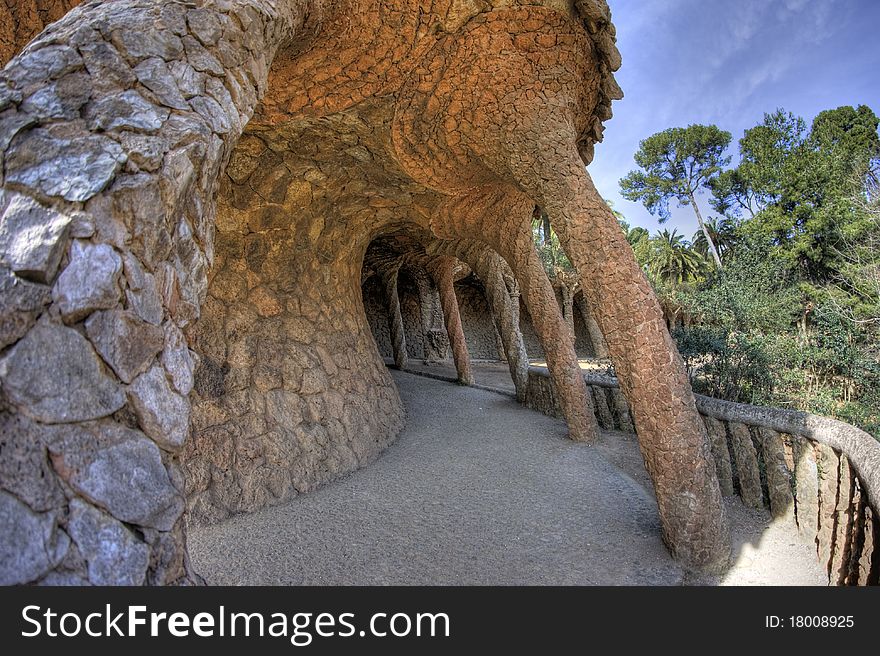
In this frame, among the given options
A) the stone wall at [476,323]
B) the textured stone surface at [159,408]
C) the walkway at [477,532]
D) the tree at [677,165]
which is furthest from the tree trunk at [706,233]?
the textured stone surface at [159,408]

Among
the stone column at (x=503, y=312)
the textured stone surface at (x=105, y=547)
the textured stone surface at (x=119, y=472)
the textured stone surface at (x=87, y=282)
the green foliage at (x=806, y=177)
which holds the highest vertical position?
the green foliage at (x=806, y=177)

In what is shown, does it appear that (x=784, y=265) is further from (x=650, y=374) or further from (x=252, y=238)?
(x=252, y=238)

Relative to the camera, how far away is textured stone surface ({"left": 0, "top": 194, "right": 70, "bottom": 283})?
1.16 m

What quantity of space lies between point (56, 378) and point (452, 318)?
27.4ft

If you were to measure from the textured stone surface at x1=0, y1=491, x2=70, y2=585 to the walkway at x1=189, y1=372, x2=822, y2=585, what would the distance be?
206 centimetres

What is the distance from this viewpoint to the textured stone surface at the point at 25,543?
3.23ft

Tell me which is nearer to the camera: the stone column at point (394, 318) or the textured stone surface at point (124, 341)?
the textured stone surface at point (124, 341)

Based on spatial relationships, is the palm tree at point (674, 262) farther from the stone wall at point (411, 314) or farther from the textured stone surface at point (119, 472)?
the textured stone surface at point (119, 472)

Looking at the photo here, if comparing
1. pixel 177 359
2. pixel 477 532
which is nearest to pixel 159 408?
pixel 177 359

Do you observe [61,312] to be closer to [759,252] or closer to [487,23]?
[487,23]

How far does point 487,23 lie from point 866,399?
6380 mm

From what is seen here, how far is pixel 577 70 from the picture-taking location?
153 inches

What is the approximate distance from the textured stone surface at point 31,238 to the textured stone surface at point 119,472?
0.38 meters

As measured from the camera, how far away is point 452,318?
9.41 metres
